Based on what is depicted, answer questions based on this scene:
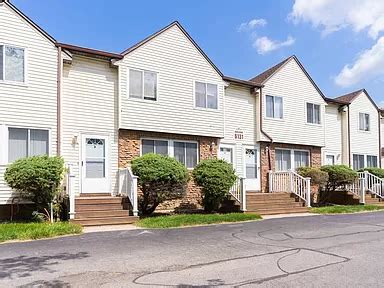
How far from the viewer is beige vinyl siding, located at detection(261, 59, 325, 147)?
21.4m

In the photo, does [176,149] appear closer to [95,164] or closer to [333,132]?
[95,164]

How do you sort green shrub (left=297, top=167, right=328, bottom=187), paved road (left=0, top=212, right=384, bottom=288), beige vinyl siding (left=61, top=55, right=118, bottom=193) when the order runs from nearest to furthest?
1. paved road (left=0, top=212, right=384, bottom=288)
2. beige vinyl siding (left=61, top=55, right=118, bottom=193)
3. green shrub (left=297, top=167, right=328, bottom=187)

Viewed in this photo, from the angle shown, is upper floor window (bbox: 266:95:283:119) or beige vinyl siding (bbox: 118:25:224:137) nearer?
beige vinyl siding (bbox: 118:25:224:137)

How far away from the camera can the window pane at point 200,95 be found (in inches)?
727

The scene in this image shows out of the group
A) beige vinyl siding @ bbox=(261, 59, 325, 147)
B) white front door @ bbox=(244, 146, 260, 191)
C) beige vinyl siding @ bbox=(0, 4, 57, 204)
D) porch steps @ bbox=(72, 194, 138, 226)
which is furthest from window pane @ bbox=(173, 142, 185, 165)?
beige vinyl siding @ bbox=(0, 4, 57, 204)

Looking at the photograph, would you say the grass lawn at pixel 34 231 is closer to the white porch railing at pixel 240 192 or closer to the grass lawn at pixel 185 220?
the grass lawn at pixel 185 220

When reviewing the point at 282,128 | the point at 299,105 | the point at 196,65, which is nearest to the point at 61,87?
the point at 196,65

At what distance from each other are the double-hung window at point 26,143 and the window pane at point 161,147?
15.4 ft

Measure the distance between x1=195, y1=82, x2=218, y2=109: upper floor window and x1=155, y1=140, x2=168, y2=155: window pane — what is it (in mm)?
2420

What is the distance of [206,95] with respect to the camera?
61.4 ft

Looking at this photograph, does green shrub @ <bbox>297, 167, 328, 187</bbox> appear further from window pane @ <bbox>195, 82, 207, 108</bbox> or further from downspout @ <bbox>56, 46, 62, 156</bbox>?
downspout @ <bbox>56, 46, 62, 156</bbox>

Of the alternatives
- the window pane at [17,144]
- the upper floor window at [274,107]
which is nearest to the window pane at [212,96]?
the upper floor window at [274,107]

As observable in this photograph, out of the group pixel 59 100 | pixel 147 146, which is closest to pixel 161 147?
pixel 147 146

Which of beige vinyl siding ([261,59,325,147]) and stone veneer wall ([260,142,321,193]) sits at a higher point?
beige vinyl siding ([261,59,325,147])
